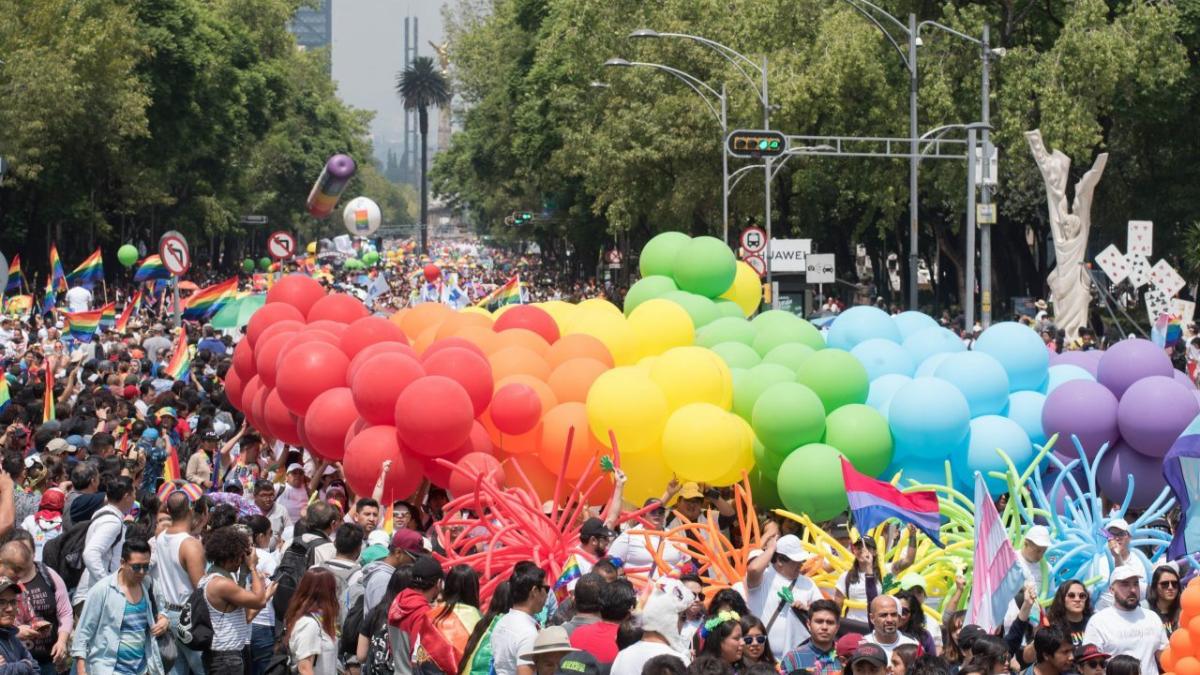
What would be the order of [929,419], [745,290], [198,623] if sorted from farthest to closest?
[745,290]
[929,419]
[198,623]

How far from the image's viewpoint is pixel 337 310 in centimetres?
1719

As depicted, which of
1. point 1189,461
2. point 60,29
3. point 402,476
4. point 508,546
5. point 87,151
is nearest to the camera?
point 508,546

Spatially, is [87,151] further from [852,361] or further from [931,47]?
[852,361]

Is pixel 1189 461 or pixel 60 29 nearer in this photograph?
pixel 1189 461

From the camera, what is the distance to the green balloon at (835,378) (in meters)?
14.2

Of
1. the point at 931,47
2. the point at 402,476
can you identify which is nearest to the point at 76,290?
the point at 931,47

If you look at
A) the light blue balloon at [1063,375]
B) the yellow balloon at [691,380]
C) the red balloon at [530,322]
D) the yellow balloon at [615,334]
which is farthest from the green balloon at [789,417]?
the red balloon at [530,322]

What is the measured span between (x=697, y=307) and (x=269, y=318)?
3.88 metres

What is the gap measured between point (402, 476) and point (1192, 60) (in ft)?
95.4

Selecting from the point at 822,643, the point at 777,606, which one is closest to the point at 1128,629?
the point at 822,643

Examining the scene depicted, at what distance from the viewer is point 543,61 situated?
2376 inches

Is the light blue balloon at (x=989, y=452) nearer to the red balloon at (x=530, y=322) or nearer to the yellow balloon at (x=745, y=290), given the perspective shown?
the red balloon at (x=530, y=322)

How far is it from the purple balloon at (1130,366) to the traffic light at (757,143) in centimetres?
1740

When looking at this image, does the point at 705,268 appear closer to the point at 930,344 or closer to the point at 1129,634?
the point at 930,344
